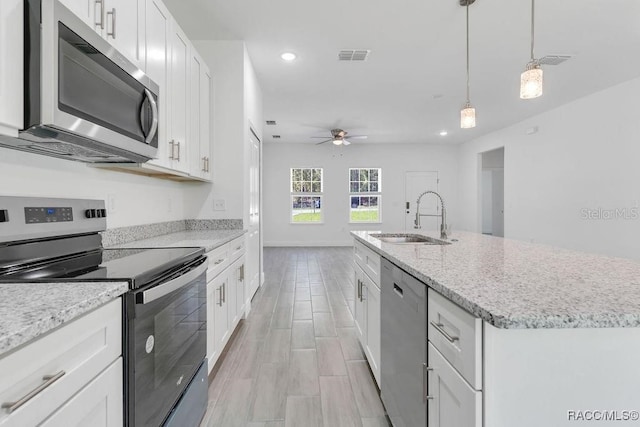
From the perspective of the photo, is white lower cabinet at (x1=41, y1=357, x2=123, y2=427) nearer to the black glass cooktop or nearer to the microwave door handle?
the black glass cooktop

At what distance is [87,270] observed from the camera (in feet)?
3.81

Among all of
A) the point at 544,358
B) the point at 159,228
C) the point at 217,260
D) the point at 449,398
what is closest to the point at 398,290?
the point at 449,398

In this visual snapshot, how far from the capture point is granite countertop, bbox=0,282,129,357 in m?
0.60

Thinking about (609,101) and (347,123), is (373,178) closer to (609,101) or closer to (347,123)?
(347,123)

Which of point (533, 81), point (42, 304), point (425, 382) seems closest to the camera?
point (42, 304)

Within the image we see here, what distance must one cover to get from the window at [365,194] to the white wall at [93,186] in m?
6.23

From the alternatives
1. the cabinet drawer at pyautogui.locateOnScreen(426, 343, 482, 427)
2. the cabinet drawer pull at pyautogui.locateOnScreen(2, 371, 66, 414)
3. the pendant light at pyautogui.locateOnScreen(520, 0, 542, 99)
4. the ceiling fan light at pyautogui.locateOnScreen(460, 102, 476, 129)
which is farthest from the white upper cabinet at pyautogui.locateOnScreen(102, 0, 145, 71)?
the ceiling fan light at pyautogui.locateOnScreen(460, 102, 476, 129)

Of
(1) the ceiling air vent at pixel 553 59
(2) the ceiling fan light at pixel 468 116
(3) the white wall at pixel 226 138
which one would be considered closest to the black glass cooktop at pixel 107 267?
(3) the white wall at pixel 226 138

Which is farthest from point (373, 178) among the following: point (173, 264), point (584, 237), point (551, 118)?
point (173, 264)

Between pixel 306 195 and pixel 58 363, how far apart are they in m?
8.04

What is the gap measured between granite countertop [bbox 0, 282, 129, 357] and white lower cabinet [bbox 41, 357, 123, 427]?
20 centimetres

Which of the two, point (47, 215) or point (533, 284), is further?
point (47, 215)

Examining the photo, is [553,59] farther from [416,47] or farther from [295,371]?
[295,371]

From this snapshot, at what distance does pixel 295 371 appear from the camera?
218cm
